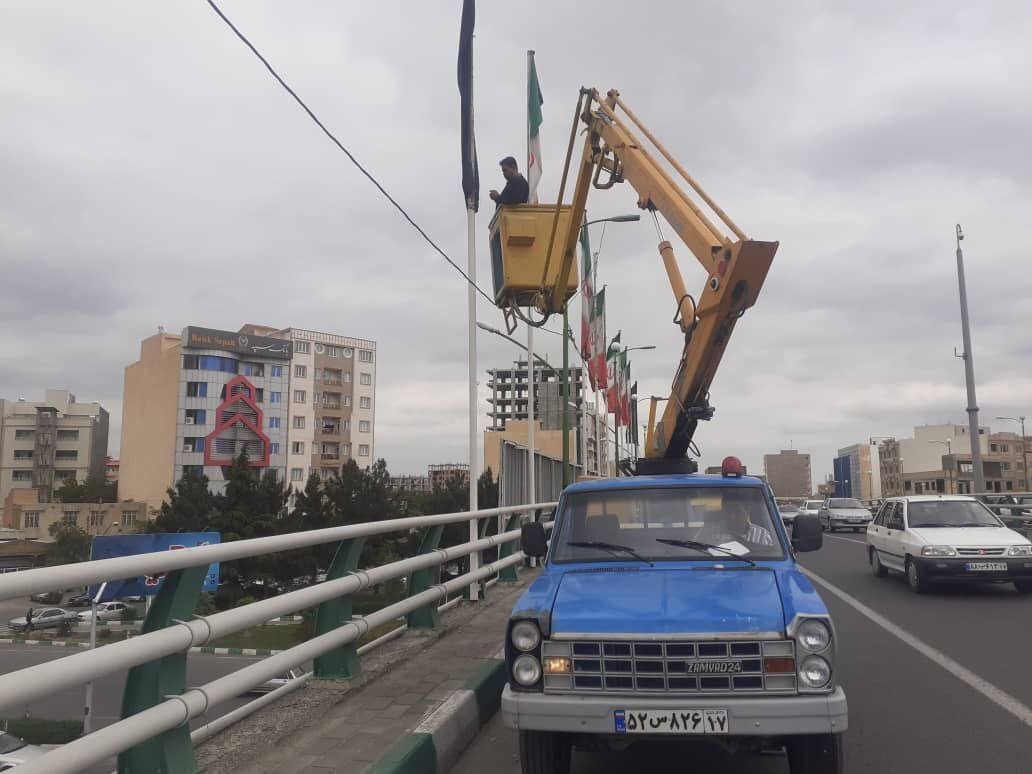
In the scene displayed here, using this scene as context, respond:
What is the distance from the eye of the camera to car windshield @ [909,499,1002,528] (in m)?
13.3

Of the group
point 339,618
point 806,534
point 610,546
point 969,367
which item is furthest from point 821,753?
point 969,367

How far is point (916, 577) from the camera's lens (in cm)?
1246

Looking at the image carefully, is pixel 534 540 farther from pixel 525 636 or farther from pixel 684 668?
pixel 684 668

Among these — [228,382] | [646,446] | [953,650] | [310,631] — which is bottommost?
[953,650]

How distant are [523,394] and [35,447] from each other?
9562cm

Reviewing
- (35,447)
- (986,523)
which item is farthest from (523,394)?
(986,523)

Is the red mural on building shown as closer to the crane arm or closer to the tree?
the tree

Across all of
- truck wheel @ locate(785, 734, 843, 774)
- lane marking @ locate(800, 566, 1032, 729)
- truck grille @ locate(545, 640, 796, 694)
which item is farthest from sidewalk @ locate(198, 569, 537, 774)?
lane marking @ locate(800, 566, 1032, 729)

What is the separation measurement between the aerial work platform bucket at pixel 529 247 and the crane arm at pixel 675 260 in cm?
13

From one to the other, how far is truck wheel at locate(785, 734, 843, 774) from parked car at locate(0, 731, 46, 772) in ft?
10.3

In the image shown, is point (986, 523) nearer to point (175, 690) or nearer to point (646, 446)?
point (646, 446)

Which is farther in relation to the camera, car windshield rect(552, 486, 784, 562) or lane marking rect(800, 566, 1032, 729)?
lane marking rect(800, 566, 1032, 729)

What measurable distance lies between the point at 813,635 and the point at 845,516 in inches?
1407

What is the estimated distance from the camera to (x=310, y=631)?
4973 millimetres
